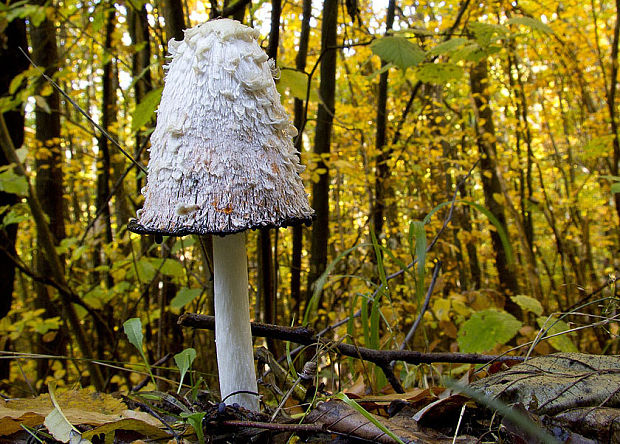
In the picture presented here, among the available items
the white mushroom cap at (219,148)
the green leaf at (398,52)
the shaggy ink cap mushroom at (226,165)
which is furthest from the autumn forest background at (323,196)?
the white mushroom cap at (219,148)

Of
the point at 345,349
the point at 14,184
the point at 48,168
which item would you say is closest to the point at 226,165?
the point at 345,349

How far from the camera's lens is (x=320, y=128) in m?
3.71

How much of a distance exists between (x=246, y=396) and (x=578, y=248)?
9.44 meters

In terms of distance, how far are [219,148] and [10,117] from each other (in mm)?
4316

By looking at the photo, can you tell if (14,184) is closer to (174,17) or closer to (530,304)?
(174,17)

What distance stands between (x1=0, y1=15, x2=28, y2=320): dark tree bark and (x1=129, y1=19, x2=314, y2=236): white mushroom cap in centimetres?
377

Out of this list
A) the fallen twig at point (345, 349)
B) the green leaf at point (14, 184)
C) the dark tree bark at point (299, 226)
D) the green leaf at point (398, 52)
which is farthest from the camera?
the dark tree bark at point (299, 226)

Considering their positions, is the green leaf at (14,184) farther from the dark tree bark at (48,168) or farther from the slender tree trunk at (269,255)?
the dark tree bark at (48,168)

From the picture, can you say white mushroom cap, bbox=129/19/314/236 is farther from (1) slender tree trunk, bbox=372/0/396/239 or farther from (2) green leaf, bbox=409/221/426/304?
(1) slender tree trunk, bbox=372/0/396/239

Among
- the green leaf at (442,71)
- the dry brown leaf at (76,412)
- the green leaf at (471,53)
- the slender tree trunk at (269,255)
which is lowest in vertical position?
the dry brown leaf at (76,412)

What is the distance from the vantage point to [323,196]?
11.4 feet

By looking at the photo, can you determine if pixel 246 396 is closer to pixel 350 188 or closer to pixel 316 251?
pixel 316 251

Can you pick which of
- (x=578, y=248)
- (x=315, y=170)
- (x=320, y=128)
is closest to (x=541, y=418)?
(x=315, y=170)

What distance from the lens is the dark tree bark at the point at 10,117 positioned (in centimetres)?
415
